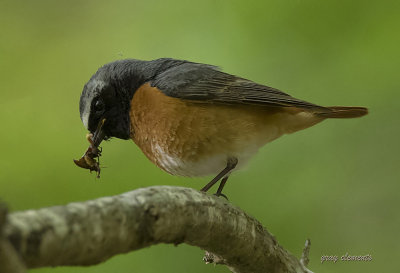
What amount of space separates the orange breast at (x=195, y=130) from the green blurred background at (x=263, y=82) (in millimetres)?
608

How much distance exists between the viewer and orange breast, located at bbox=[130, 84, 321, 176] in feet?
12.8

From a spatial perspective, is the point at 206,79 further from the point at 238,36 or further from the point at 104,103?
the point at 238,36

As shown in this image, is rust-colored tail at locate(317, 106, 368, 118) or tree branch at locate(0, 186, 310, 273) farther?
rust-colored tail at locate(317, 106, 368, 118)

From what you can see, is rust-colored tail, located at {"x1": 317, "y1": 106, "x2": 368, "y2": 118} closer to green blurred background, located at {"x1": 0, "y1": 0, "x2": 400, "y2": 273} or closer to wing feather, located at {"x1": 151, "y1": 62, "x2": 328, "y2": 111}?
wing feather, located at {"x1": 151, "y1": 62, "x2": 328, "y2": 111}

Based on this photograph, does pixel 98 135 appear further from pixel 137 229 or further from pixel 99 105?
pixel 137 229

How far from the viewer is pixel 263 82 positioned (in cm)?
513

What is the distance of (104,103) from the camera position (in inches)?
169

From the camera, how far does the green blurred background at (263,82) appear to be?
4.65 metres

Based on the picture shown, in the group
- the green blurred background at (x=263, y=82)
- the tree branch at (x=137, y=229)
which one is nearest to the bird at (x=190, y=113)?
the green blurred background at (x=263, y=82)

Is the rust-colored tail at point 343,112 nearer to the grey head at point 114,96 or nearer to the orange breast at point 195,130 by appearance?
the orange breast at point 195,130

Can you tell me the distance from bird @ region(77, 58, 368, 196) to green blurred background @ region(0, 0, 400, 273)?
586 mm

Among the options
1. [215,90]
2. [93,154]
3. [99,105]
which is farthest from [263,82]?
[93,154]

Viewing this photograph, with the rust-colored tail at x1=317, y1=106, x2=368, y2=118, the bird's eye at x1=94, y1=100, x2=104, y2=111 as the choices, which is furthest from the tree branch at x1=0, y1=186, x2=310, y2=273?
the bird's eye at x1=94, y1=100, x2=104, y2=111

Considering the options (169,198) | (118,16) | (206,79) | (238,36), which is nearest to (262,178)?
(206,79)
